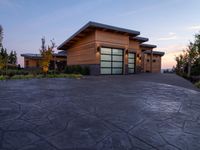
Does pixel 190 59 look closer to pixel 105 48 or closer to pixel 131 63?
pixel 131 63

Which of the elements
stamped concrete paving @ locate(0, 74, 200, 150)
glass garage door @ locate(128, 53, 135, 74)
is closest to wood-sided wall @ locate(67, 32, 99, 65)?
glass garage door @ locate(128, 53, 135, 74)

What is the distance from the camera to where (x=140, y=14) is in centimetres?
1314

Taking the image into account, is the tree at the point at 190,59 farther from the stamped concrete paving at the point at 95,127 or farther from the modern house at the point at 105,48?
the stamped concrete paving at the point at 95,127

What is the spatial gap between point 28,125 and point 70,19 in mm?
16083

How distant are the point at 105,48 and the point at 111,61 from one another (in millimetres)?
1404

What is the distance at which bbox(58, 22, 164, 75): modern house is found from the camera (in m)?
12.4

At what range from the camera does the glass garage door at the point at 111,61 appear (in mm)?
13180

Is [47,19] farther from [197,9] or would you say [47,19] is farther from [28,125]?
[28,125]

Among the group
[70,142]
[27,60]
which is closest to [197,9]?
[70,142]

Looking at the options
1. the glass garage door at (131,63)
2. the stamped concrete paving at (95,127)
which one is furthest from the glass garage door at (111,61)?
the stamped concrete paving at (95,127)

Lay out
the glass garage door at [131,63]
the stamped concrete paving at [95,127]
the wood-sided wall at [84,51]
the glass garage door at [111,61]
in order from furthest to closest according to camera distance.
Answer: the glass garage door at [131,63], the glass garage door at [111,61], the wood-sided wall at [84,51], the stamped concrete paving at [95,127]

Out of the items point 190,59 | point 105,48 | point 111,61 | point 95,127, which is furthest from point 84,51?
point 190,59

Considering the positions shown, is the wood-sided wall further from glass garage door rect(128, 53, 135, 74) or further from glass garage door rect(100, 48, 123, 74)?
glass garage door rect(128, 53, 135, 74)

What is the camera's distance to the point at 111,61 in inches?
536
